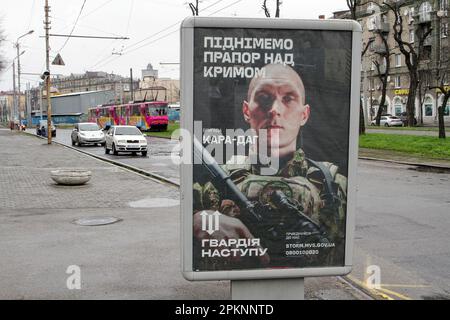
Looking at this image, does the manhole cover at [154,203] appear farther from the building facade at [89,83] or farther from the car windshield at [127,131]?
the building facade at [89,83]

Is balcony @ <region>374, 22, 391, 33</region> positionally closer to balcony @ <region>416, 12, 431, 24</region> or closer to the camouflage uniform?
balcony @ <region>416, 12, 431, 24</region>

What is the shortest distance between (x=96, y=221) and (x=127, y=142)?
18.7 metres

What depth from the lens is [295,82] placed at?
4.06 m

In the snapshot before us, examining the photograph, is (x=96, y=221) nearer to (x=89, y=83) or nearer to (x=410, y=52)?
(x=410, y=52)

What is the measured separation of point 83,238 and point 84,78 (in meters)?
143

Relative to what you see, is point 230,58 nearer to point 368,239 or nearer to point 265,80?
point 265,80

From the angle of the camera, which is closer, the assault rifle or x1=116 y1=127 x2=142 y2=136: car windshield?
the assault rifle

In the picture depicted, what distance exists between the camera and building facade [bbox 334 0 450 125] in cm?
5784

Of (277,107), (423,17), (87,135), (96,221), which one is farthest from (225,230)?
(423,17)

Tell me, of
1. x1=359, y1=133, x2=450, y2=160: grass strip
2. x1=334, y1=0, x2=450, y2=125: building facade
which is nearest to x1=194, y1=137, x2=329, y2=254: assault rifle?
x1=359, y1=133, x2=450, y2=160: grass strip

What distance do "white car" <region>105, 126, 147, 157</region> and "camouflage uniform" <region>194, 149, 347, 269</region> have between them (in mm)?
23359

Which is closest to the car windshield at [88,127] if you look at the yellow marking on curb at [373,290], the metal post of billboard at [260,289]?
the yellow marking on curb at [373,290]

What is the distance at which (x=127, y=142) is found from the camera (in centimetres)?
2766
